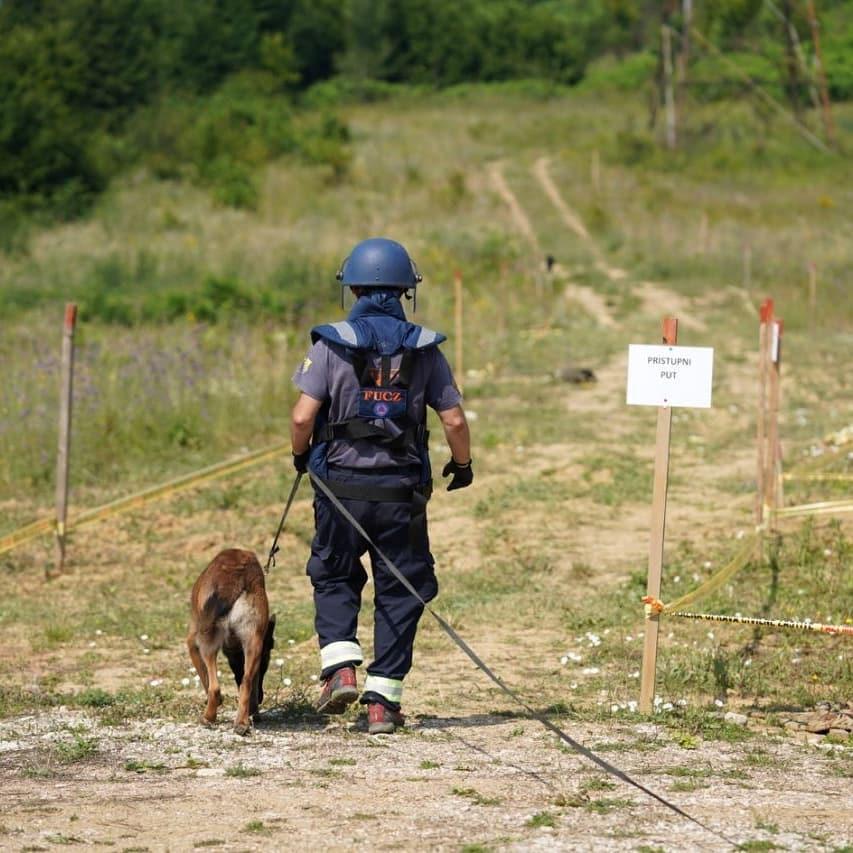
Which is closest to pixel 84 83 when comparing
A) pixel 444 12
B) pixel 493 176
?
pixel 493 176

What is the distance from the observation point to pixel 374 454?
19.6 ft

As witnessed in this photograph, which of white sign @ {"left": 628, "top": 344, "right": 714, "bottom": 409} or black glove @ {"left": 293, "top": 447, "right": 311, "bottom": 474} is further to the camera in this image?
white sign @ {"left": 628, "top": 344, "right": 714, "bottom": 409}

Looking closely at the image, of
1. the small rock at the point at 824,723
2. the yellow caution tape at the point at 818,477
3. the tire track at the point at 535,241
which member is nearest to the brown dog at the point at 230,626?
the small rock at the point at 824,723

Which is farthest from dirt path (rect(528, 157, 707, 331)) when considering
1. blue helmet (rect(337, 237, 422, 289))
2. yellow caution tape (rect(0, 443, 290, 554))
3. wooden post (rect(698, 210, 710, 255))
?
blue helmet (rect(337, 237, 422, 289))

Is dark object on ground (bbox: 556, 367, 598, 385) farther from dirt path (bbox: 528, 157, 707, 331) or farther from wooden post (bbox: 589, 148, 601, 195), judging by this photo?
wooden post (bbox: 589, 148, 601, 195)

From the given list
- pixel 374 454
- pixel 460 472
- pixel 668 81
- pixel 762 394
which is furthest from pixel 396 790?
pixel 668 81

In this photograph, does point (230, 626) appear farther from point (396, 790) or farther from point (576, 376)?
point (576, 376)

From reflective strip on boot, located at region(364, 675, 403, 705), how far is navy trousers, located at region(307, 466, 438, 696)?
0.02 meters

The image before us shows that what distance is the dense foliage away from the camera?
35.4 meters

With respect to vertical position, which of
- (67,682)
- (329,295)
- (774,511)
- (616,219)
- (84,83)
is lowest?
(67,682)

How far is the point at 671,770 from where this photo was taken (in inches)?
213

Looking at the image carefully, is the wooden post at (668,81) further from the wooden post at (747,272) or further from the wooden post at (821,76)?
the wooden post at (747,272)

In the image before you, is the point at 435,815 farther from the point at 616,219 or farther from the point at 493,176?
the point at 493,176

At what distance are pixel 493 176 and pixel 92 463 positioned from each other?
3083 centimetres
